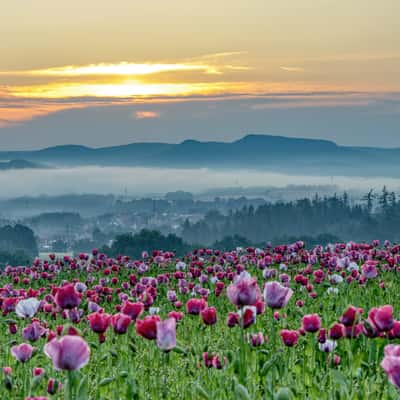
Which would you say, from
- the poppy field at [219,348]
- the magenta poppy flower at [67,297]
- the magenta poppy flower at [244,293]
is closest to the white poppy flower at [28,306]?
the poppy field at [219,348]

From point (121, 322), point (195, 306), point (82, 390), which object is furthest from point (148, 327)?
point (195, 306)

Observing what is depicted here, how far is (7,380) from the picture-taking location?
6734 mm

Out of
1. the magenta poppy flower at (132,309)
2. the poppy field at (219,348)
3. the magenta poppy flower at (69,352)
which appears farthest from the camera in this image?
the magenta poppy flower at (132,309)

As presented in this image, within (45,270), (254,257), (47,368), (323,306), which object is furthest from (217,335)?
(45,270)

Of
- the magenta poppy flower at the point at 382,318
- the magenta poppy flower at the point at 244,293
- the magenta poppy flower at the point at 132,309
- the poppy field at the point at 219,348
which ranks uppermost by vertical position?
the magenta poppy flower at the point at 244,293

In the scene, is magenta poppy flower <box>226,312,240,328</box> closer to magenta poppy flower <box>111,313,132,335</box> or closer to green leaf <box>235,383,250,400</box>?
magenta poppy flower <box>111,313,132,335</box>

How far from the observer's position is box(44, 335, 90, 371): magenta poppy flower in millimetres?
4902

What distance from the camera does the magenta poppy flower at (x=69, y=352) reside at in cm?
490

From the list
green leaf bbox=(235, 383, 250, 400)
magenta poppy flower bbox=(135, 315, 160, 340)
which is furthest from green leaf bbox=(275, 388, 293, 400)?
magenta poppy flower bbox=(135, 315, 160, 340)

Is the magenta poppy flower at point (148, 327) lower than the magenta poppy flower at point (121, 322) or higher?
higher

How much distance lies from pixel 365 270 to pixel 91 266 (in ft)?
35.3

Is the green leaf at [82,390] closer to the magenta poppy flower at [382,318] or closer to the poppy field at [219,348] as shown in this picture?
the poppy field at [219,348]

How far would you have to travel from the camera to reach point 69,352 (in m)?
4.91

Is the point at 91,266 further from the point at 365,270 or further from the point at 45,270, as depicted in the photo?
the point at 365,270
